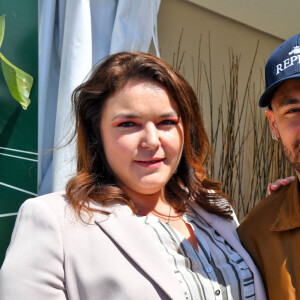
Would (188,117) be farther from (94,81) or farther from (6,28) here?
(6,28)

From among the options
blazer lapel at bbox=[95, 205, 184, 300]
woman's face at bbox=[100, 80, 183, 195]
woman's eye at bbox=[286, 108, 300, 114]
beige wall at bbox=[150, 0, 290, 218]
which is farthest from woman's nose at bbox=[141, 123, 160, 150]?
beige wall at bbox=[150, 0, 290, 218]

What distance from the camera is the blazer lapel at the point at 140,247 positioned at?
108 centimetres

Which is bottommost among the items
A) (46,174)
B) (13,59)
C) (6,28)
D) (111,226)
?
(111,226)

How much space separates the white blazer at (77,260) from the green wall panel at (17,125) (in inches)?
23.6

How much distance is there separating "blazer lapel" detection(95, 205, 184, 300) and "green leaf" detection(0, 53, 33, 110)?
63 centimetres

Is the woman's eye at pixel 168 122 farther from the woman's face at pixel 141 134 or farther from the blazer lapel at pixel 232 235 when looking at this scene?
the blazer lapel at pixel 232 235

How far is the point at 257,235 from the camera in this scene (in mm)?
1383

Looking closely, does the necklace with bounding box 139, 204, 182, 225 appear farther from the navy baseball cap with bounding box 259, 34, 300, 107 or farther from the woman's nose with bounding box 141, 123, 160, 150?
the navy baseball cap with bounding box 259, 34, 300, 107

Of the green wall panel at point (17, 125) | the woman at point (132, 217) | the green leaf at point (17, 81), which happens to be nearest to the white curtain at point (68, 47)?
the green wall panel at point (17, 125)

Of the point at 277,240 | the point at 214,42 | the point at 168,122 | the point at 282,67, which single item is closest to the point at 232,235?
the point at 277,240

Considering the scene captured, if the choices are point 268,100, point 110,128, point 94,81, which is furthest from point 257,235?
point 94,81

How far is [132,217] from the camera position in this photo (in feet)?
3.90

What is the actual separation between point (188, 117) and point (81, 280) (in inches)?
21.2

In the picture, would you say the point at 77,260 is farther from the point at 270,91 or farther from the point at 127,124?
the point at 270,91
